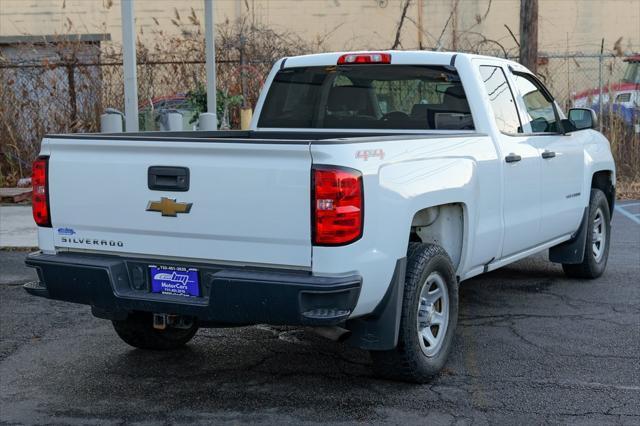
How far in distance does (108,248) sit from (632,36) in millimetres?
22163

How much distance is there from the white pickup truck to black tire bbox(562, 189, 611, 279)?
5.74ft

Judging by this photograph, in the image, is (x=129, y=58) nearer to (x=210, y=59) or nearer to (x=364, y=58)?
(x=210, y=59)

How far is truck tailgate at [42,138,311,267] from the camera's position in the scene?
4.42m

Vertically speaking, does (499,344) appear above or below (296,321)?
below

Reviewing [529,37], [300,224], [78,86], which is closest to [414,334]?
[300,224]

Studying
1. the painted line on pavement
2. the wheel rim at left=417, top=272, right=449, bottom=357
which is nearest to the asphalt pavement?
the wheel rim at left=417, top=272, right=449, bottom=357

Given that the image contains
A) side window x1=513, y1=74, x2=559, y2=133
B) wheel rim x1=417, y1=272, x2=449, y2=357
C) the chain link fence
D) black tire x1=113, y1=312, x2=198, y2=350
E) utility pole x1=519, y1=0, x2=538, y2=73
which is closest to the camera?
wheel rim x1=417, y1=272, x2=449, y2=357

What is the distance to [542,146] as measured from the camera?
6.77 metres

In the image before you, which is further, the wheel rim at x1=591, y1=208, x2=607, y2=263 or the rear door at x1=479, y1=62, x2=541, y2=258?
the wheel rim at x1=591, y1=208, x2=607, y2=263

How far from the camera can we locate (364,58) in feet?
21.4

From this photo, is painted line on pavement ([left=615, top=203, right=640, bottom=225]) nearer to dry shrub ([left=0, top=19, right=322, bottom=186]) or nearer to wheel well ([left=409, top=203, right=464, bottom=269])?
dry shrub ([left=0, top=19, right=322, bottom=186])

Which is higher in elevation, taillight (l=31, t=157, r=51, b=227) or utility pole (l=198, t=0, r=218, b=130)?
utility pole (l=198, t=0, r=218, b=130)

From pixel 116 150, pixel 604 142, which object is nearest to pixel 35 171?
pixel 116 150

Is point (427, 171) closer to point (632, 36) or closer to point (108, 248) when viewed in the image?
point (108, 248)
